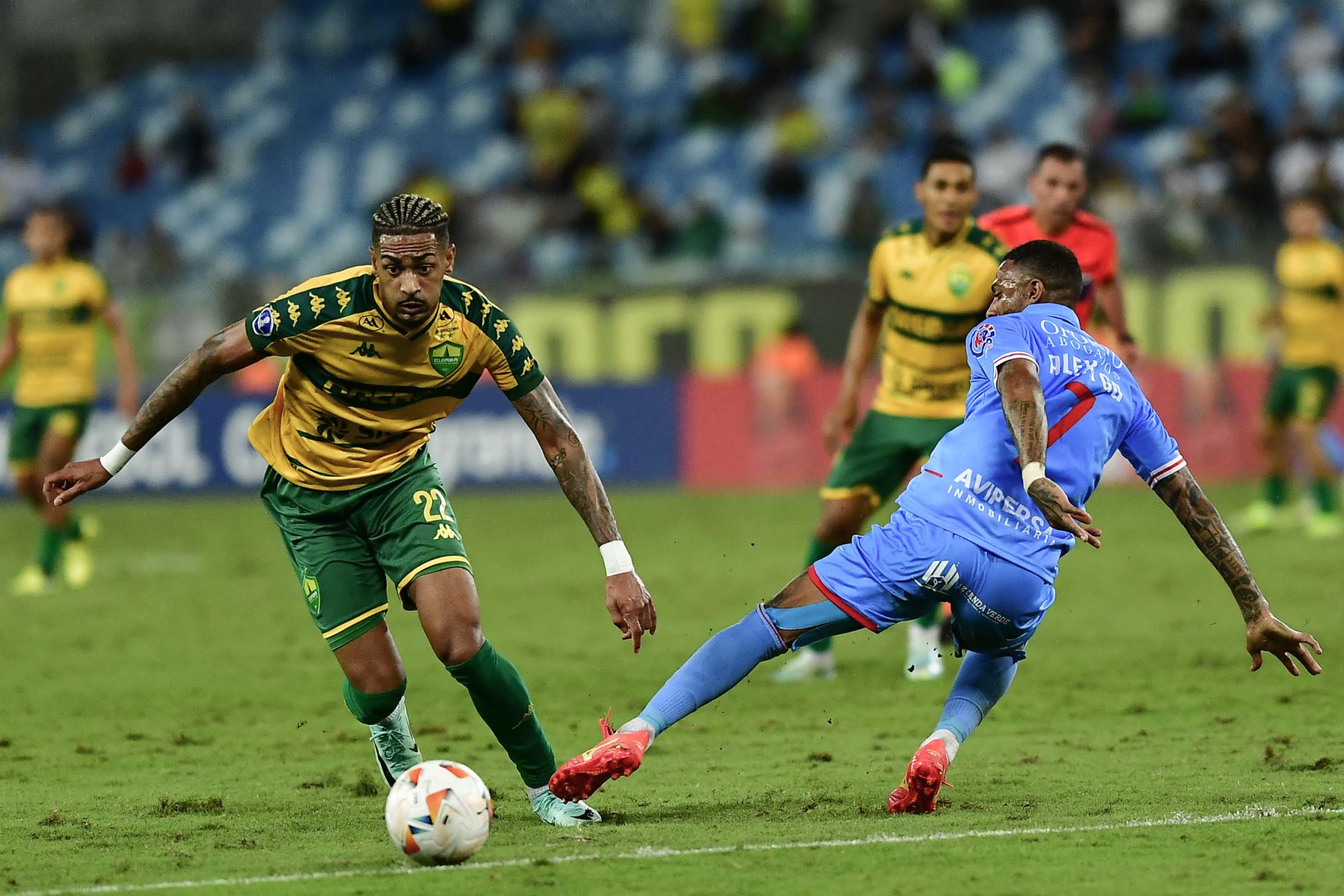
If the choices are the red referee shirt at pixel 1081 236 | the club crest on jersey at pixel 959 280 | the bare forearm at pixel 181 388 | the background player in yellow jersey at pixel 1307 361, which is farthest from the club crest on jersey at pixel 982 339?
the background player in yellow jersey at pixel 1307 361

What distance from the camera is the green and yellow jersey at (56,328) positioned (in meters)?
14.4

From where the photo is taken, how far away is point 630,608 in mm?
6199

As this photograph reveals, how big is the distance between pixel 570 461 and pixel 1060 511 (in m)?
1.73

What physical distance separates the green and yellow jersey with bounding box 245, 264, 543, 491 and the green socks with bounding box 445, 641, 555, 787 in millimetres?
806

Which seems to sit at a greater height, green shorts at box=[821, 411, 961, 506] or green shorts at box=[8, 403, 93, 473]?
green shorts at box=[8, 403, 93, 473]

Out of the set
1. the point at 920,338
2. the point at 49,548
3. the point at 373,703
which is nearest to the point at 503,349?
the point at 373,703

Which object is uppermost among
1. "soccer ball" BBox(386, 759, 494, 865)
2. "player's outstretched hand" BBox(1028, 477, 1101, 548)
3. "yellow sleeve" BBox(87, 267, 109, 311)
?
"yellow sleeve" BBox(87, 267, 109, 311)

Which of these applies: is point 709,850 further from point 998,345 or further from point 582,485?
point 998,345

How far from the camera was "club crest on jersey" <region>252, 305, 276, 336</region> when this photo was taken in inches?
249

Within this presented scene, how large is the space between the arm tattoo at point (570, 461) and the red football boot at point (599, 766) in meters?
0.69

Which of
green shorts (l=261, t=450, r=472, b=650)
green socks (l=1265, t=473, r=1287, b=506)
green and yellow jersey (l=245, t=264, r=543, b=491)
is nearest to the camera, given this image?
green and yellow jersey (l=245, t=264, r=543, b=491)

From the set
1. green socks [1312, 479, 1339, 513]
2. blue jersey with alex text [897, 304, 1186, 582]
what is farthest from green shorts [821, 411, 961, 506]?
green socks [1312, 479, 1339, 513]

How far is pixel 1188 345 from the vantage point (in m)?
20.7

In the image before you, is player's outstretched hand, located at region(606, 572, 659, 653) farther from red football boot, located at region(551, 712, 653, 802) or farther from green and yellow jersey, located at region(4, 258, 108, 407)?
green and yellow jersey, located at region(4, 258, 108, 407)
